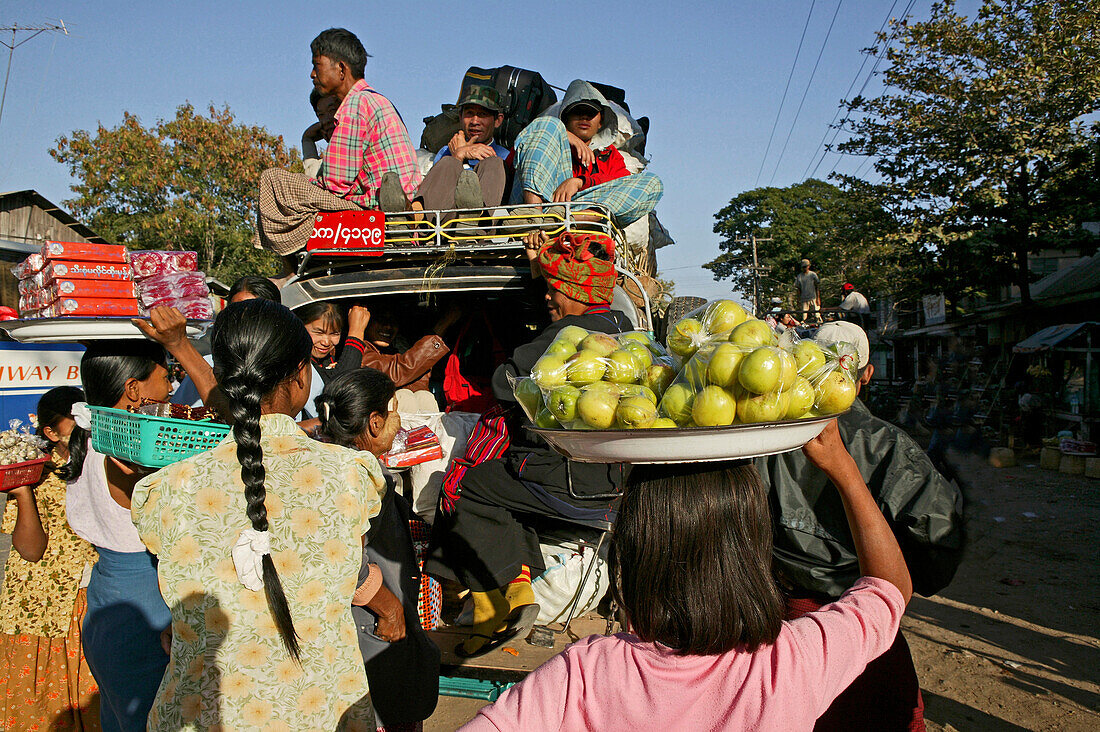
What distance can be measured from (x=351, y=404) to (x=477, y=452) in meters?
0.97

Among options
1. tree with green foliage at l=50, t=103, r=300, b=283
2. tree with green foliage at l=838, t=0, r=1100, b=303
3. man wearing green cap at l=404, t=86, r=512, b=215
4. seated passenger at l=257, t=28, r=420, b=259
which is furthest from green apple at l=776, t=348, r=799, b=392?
tree with green foliage at l=50, t=103, r=300, b=283

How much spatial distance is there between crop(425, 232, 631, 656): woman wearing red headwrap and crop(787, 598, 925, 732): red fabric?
1.82 meters

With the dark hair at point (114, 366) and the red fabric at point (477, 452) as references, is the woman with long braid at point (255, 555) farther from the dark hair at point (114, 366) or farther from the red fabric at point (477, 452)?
the red fabric at point (477, 452)

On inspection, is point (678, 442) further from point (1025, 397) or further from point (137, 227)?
point (137, 227)

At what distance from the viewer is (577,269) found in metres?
3.61

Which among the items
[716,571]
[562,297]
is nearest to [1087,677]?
[562,297]

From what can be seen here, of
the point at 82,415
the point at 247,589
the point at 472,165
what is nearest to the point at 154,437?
the point at 82,415

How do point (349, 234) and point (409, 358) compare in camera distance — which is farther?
point (409, 358)

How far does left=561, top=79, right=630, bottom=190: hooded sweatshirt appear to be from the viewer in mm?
5312

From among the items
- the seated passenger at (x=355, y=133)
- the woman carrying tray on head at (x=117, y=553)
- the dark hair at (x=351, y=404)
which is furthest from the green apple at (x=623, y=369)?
the seated passenger at (x=355, y=133)

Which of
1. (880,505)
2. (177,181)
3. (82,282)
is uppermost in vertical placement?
(177,181)

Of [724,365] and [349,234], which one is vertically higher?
[349,234]

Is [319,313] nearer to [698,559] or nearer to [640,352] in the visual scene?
[640,352]

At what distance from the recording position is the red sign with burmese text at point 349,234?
396cm
